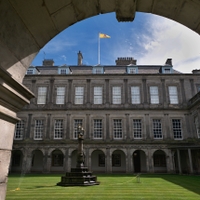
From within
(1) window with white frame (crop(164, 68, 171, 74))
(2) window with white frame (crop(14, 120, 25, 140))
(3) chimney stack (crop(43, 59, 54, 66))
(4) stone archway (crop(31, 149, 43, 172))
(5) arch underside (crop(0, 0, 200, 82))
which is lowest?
(4) stone archway (crop(31, 149, 43, 172))

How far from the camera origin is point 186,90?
2598 centimetres

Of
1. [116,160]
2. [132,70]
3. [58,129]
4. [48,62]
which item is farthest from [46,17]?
[48,62]

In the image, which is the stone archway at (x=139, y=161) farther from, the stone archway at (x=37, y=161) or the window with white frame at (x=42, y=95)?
the window with white frame at (x=42, y=95)

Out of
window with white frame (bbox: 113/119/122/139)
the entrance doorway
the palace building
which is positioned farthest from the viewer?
the entrance doorway

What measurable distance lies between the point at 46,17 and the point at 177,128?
24.7m

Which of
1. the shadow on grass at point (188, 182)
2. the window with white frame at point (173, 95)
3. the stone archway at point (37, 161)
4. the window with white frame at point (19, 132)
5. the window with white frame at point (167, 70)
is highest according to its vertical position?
the window with white frame at point (167, 70)

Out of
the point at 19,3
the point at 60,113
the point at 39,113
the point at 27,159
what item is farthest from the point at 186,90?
the point at 19,3

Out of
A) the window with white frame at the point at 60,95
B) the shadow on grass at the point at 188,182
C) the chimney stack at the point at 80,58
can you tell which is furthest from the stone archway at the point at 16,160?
the shadow on grass at the point at 188,182

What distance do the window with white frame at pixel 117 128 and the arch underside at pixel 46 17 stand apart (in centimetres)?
2250

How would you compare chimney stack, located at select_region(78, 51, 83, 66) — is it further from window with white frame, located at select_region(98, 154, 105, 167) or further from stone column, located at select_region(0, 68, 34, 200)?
stone column, located at select_region(0, 68, 34, 200)

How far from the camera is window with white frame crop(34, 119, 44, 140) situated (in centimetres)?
2523

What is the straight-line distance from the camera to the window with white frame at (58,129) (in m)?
25.1

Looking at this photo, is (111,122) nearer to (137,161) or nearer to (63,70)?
(137,161)

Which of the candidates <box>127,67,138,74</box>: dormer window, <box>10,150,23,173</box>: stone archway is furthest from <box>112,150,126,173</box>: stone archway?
<box>10,150,23,173</box>: stone archway
